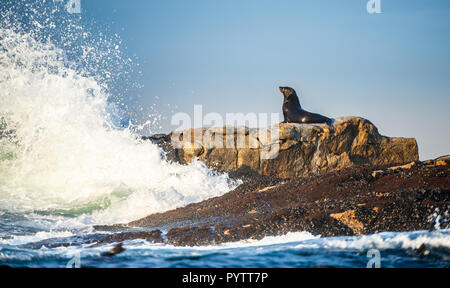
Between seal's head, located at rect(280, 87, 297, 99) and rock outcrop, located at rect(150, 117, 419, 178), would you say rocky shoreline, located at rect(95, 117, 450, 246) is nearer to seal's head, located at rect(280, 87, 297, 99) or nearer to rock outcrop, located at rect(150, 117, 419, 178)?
rock outcrop, located at rect(150, 117, 419, 178)

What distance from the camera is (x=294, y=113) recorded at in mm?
13836

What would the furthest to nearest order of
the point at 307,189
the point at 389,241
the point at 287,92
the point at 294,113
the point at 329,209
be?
the point at 287,92 < the point at 294,113 < the point at 307,189 < the point at 329,209 < the point at 389,241

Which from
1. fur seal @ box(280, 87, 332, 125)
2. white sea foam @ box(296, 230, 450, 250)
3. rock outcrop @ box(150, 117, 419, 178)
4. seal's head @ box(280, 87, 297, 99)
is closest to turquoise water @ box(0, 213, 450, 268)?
white sea foam @ box(296, 230, 450, 250)

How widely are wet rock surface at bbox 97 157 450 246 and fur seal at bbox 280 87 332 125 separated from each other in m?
5.63

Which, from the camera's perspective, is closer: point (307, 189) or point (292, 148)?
point (307, 189)

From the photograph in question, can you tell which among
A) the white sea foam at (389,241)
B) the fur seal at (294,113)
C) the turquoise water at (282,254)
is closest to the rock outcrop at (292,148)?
the fur seal at (294,113)

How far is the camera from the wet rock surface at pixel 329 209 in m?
5.21

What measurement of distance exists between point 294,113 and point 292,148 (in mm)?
1880

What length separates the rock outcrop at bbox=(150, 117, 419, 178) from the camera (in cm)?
1244

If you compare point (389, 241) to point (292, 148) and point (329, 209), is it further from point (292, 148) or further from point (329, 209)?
point (292, 148)

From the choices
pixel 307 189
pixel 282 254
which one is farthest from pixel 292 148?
pixel 282 254
